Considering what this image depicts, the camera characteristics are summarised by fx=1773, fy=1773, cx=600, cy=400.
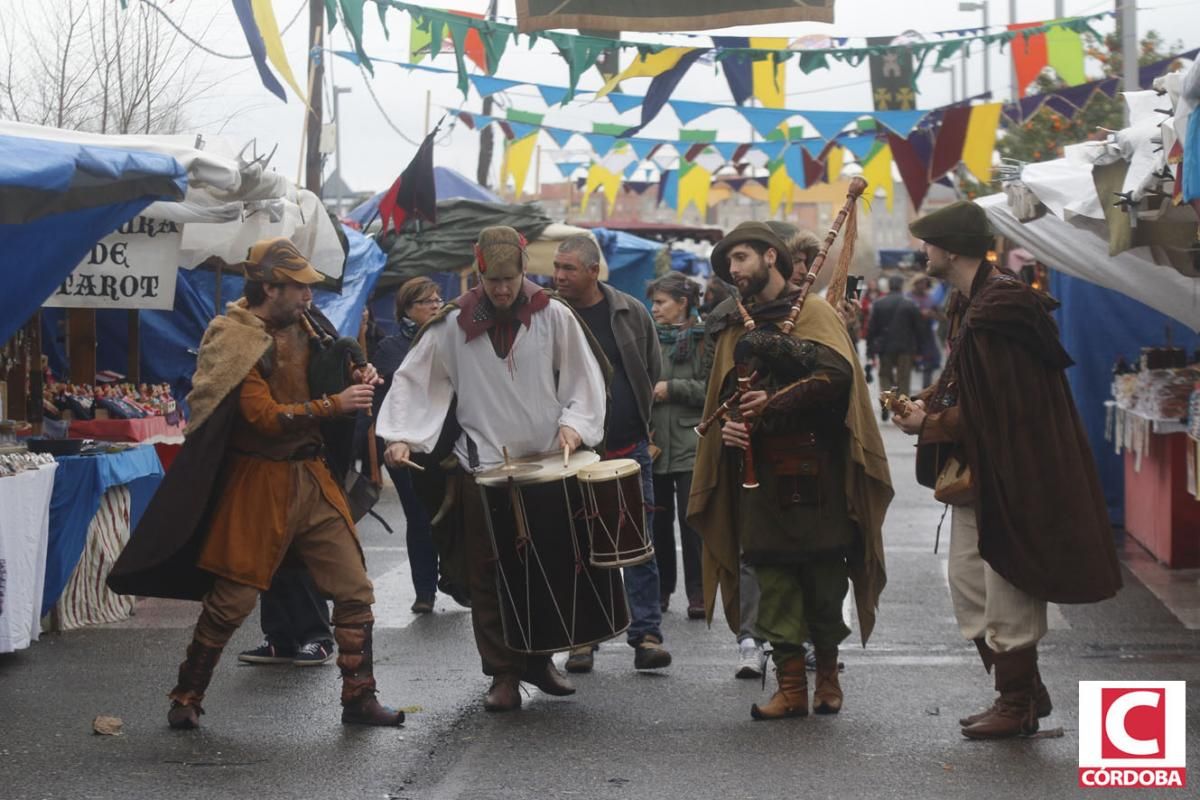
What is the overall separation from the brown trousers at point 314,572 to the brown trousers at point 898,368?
58.0 ft

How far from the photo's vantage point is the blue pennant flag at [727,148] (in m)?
23.2

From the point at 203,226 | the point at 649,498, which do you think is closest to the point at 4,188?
the point at 649,498

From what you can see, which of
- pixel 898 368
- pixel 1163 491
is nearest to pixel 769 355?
pixel 1163 491

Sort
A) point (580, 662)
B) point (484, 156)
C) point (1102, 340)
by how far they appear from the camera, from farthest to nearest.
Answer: point (484, 156) → point (1102, 340) → point (580, 662)

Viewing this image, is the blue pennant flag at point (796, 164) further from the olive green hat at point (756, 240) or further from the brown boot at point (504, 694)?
the brown boot at point (504, 694)

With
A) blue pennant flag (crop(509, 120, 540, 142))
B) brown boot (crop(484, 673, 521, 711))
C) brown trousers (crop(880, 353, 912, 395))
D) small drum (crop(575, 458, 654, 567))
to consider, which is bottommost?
brown trousers (crop(880, 353, 912, 395))

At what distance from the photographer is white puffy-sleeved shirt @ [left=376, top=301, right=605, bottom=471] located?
23.5 feet

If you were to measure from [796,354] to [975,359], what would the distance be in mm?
689

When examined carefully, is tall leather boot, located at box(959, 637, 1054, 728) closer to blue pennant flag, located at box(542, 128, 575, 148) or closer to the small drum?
the small drum

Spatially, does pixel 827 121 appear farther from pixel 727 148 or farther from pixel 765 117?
pixel 727 148

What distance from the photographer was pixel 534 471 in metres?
6.89

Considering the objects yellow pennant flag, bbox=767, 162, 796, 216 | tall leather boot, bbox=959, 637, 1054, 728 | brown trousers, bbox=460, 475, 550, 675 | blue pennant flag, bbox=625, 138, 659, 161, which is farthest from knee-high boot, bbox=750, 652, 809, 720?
blue pennant flag, bbox=625, 138, 659, 161

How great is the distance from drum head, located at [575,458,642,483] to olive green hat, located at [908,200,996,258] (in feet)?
4.67

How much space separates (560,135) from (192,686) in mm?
15345
